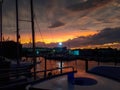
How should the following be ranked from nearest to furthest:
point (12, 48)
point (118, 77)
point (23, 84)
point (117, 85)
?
point (117, 85)
point (118, 77)
point (23, 84)
point (12, 48)

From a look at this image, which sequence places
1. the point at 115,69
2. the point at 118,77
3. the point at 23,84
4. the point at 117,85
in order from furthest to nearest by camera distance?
the point at 23,84, the point at 115,69, the point at 118,77, the point at 117,85

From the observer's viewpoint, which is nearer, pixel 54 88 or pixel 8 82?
pixel 54 88

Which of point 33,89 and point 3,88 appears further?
point 3,88

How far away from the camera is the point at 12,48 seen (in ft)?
215

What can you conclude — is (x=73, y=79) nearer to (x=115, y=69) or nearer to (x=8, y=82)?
(x=115, y=69)

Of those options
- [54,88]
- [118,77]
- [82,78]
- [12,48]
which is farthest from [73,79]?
[12,48]

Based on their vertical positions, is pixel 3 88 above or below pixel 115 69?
below

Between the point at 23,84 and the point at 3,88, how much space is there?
5.87ft

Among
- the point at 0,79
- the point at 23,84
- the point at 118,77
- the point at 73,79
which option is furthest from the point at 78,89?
the point at 0,79

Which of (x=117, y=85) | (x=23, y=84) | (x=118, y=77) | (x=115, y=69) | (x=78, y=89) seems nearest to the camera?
(x=78, y=89)

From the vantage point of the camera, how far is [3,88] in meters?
10.0

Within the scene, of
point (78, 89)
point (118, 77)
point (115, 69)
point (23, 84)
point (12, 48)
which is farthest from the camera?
point (12, 48)

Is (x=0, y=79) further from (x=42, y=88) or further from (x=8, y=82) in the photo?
(x=42, y=88)

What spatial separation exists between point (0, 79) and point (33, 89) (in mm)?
4896
